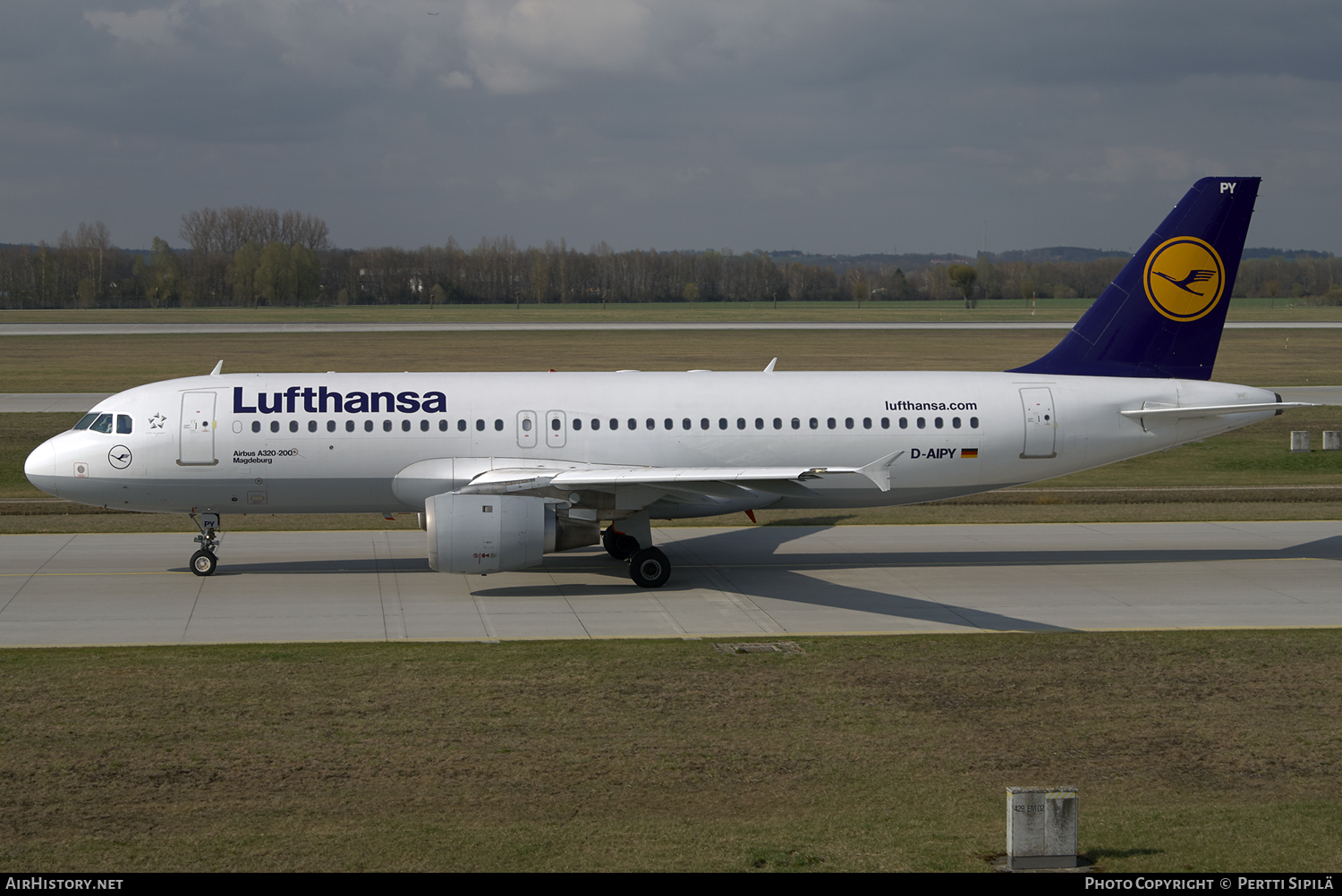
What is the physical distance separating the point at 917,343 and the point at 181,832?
8948 centimetres

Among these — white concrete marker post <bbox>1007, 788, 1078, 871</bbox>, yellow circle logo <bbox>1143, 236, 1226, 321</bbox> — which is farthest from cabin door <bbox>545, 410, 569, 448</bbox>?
white concrete marker post <bbox>1007, 788, 1078, 871</bbox>

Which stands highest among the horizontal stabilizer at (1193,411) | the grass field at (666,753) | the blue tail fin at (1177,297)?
the blue tail fin at (1177,297)

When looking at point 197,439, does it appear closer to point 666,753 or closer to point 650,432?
point 650,432

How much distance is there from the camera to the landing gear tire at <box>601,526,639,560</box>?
26.2 metres

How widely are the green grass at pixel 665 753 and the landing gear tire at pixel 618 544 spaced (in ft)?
21.2

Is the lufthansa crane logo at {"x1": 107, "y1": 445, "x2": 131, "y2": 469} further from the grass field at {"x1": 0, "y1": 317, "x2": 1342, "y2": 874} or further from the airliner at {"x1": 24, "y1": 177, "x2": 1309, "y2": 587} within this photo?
the grass field at {"x1": 0, "y1": 317, "x2": 1342, "y2": 874}

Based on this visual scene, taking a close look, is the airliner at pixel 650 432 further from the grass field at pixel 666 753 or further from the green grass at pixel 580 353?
the green grass at pixel 580 353

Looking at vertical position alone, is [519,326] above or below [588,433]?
above

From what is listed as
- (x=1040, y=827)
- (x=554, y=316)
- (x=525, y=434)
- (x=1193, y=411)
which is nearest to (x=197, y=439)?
(x=525, y=434)

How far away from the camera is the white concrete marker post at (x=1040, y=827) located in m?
10.7

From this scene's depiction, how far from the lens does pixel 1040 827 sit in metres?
10.8

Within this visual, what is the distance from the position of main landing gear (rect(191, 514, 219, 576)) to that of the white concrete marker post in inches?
737

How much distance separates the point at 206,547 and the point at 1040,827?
19164mm

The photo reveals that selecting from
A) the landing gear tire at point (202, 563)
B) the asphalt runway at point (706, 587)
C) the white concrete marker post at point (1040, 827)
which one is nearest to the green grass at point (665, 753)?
the white concrete marker post at point (1040, 827)
